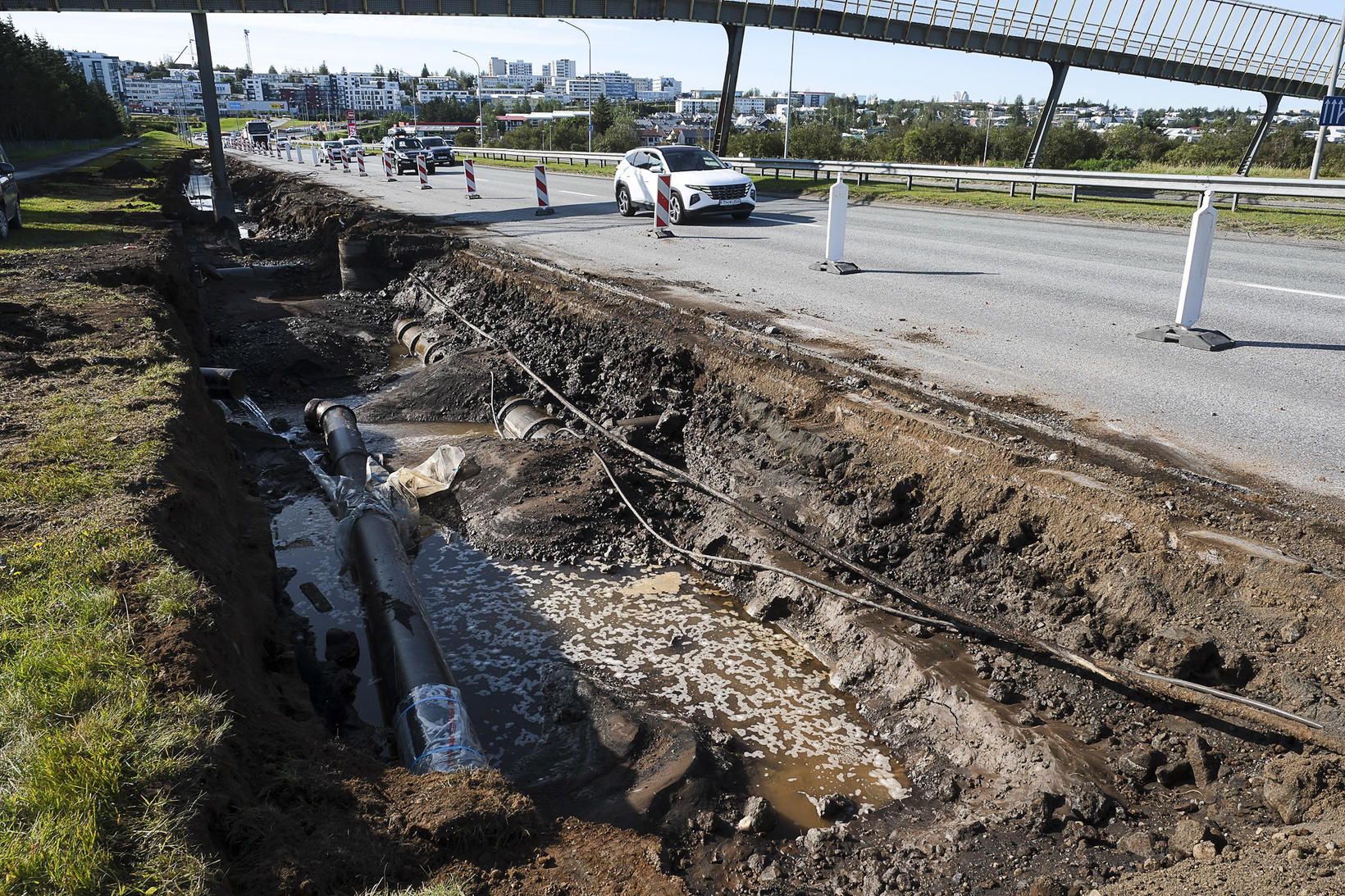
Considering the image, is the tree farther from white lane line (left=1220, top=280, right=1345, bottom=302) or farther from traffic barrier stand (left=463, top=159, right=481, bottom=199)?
white lane line (left=1220, top=280, right=1345, bottom=302)

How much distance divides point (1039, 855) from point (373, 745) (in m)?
3.38

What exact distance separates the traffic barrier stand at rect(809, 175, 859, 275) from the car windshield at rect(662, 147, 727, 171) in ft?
24.2

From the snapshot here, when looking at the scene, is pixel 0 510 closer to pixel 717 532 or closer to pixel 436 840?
pixel 436 840

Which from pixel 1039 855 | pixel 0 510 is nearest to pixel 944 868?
pixel 1039 855

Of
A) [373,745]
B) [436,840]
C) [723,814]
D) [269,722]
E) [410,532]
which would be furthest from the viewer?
[410,532]

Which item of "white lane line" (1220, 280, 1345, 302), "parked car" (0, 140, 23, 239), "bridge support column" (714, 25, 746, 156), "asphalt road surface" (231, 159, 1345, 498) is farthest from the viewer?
"bridge support column" (714, 25, 746, 156)

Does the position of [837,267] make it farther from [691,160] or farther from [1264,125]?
[1264,125]

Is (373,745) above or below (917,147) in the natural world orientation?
below

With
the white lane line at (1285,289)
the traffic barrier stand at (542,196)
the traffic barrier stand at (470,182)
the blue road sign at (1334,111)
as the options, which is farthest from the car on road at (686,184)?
the blue road sign at (1334,111)

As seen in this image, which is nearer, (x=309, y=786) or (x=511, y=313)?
(x=309, y=786)

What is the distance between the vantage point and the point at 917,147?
143ft

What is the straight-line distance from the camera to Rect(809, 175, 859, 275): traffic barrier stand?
11586mm

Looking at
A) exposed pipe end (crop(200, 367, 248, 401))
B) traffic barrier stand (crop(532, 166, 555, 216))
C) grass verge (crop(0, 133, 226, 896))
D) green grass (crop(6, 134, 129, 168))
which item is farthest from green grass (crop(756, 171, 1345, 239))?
green grass (crop(6, 134, 129, 168))

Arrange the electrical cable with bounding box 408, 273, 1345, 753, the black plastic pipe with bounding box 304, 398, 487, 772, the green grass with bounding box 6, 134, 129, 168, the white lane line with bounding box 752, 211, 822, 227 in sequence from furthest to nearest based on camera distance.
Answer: the green grass with bounding box 6, 134, 129, 168 → the white lane line with bounding box 752, 211, 822, 227 → the black plastic pipe with bounding box 304, 398, 487, 772 → the electrical cable with bounding box 408, 273, 1345, 753
